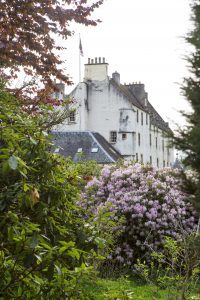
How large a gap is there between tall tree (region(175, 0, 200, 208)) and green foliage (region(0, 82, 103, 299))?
1039mm

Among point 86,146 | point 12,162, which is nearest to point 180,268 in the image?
point 12,162

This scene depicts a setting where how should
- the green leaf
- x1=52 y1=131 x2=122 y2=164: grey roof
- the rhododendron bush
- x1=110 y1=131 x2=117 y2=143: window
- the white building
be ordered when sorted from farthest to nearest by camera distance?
x1=110 y1=131 x2=117 y2=143: window < the white building < x1=52 y1=131 x2=122 y2=164: grey roof < the rhododendron bush < the green leaf

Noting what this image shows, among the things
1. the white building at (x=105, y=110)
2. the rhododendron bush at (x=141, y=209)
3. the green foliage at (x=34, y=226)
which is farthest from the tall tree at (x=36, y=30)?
the white building at (x=105, y=110)

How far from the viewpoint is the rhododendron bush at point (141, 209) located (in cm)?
1023

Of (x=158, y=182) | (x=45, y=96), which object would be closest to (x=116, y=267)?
(x=158, y=182)

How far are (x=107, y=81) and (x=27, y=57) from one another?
36.4 meters

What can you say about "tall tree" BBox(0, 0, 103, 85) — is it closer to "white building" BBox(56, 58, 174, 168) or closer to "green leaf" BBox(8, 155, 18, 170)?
"green leaf" BBox(8, 155, 18, 170)

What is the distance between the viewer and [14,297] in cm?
363

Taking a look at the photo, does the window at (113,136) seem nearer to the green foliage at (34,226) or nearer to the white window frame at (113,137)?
the white window frame at (113,137)

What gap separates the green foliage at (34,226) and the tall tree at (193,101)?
104 cm

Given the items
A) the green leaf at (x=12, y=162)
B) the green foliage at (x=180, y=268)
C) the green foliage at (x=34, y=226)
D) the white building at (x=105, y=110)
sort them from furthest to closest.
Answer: the white building at (x=105, y=110) → the green foliage at (x=180, y=268) → the green foliage at (x=34, y=226) → the green leaf at (x=12, y=162)

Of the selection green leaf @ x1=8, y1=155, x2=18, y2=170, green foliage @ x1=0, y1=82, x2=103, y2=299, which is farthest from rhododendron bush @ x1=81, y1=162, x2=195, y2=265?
green leaf @ x1=8, y1=155, x2=18, y2=170

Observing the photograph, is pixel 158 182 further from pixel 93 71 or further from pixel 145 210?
pixel 93 71

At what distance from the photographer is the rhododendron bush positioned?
33.6 feet
